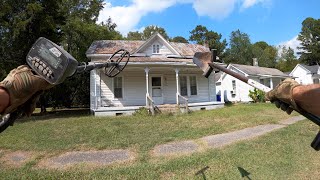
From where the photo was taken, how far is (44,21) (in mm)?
19469

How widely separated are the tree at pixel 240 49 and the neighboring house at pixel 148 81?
1885 inches

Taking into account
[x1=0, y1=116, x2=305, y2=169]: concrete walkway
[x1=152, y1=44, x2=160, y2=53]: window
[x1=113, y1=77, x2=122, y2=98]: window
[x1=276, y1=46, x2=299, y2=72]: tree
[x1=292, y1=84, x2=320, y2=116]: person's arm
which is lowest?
[x1=0, y1=116, x2=305, y2=169]: concrete walkway

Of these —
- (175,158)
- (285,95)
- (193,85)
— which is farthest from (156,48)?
(285,95)

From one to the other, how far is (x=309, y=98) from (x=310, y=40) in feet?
270

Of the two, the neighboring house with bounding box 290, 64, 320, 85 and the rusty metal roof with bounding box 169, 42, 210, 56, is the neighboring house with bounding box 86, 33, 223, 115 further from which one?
the neighboring house with bounding box 290, 64, 320, 85

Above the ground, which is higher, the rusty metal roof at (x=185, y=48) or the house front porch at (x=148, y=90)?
the rusty metal roof at (x=185, y=48)

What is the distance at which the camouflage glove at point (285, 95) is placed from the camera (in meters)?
1.51

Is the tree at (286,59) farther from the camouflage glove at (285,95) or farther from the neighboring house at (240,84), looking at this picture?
the camouflage glove at (285,95)

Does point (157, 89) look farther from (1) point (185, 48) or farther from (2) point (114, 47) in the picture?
(1) point (185, 48)

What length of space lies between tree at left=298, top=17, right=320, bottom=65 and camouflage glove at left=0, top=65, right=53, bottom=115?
248 ft

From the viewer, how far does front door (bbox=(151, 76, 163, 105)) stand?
68.8 ft

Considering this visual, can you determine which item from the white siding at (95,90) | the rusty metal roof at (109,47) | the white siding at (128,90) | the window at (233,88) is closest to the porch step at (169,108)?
the white siding at (128,90)

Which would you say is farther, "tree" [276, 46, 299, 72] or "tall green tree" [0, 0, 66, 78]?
"tree" [276, 46, 299, 72]

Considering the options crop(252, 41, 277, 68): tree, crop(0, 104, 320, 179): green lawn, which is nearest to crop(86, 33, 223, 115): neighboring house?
crop(0, 104, 320, 179): green lawn
